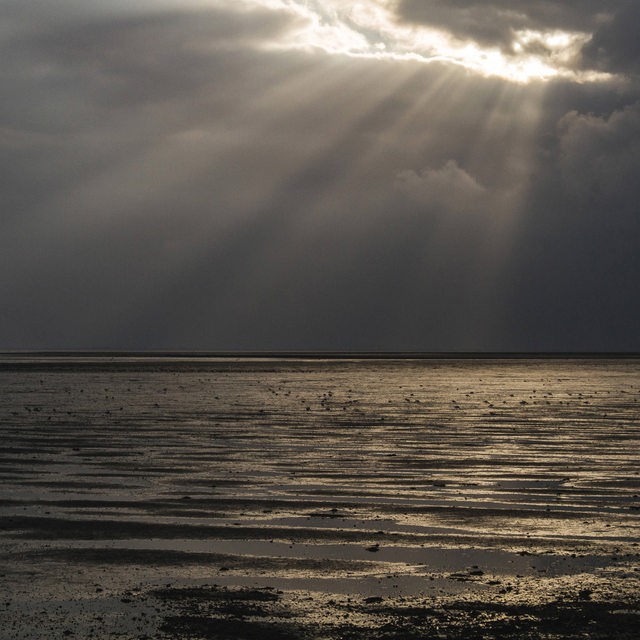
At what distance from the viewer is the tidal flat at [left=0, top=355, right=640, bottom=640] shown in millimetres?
10828

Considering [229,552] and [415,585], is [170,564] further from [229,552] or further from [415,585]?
[415,585]

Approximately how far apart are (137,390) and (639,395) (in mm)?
32201

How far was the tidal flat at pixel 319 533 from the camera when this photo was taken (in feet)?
35.5

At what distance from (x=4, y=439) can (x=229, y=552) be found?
63.6 feet

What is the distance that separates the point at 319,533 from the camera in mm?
15680

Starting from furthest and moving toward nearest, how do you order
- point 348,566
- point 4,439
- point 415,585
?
point 4,439, point 348,566, point 415,585

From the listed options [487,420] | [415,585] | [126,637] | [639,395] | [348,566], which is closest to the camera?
[126,637]

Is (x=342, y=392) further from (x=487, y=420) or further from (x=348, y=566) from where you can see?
(x=348, y=566)

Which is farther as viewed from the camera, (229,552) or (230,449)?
(230,449)

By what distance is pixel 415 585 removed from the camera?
484 inches

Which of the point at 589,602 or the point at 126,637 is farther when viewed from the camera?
the point at 589,602

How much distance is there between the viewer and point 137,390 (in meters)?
64.1

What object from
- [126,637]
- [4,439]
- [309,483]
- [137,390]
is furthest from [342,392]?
[126,637]

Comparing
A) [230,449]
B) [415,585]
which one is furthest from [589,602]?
[230,449]
